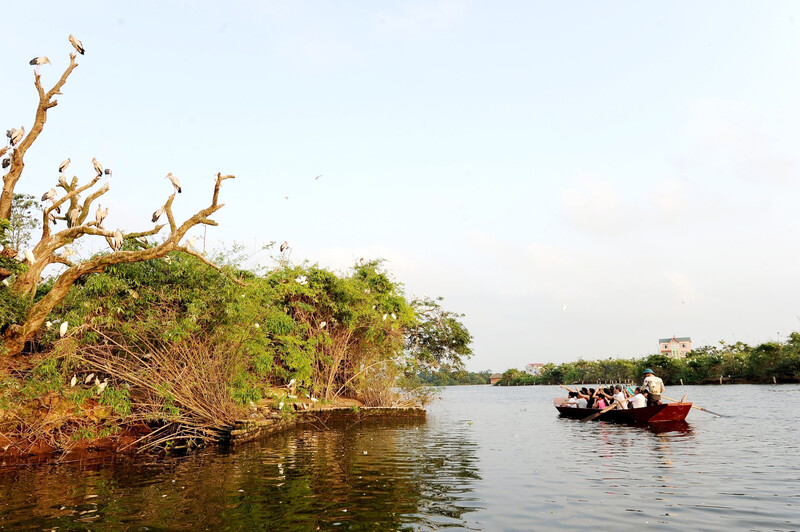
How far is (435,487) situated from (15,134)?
1399 centimetres

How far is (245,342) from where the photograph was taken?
52.3ft

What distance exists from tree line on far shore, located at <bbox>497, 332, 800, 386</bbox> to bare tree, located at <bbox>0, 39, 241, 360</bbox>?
184ft

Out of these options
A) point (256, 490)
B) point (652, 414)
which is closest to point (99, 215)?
point (256, 490)

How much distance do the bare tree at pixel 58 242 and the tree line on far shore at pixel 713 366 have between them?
56004mm

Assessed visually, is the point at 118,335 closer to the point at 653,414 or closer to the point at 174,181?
the point at 174,181

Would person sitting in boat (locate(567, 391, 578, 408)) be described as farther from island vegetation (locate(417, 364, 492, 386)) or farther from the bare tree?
the bare tree

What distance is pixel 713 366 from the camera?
190ft

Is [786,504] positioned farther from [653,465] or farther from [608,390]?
[608,390]

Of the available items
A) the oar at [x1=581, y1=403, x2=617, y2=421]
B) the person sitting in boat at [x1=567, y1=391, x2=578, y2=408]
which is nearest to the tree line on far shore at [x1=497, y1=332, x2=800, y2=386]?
the person sitting in boat at [x1=567, y1=391, x2=578, y2=408]

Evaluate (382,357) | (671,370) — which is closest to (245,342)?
(382,357)

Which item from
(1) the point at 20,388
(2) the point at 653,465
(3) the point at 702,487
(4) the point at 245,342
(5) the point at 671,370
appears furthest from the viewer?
(5) the point at 671,370

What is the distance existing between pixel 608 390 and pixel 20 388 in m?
22.5

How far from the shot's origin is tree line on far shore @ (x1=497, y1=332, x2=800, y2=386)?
51125 millimetres

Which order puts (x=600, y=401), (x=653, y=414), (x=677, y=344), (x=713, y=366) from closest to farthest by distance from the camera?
(x=653, y=414) < (x=600, y=401) < (x=713, y=366) < (x=677, y=344)
